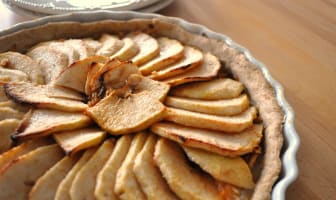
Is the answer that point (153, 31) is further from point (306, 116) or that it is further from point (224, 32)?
point (306, 116)

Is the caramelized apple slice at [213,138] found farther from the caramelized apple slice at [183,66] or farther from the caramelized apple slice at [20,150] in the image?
the caramelized apple slice at [20,150]

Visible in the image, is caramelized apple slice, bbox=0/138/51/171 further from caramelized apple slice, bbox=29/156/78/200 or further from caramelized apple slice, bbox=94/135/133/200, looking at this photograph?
caramelized apple slice, bbox=94/135/133/200

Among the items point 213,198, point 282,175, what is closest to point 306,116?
point 282,175

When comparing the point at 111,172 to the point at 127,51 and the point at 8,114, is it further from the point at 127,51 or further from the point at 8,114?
the point at 127,51

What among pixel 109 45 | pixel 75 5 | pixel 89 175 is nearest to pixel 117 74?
pixel 109 45

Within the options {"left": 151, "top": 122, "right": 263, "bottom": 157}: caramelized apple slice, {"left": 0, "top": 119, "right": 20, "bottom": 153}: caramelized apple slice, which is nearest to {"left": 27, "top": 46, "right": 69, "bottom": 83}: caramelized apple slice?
{"left": 0, "top": 119, "right": 20, "bottom": 153}: caramelized apple slice
